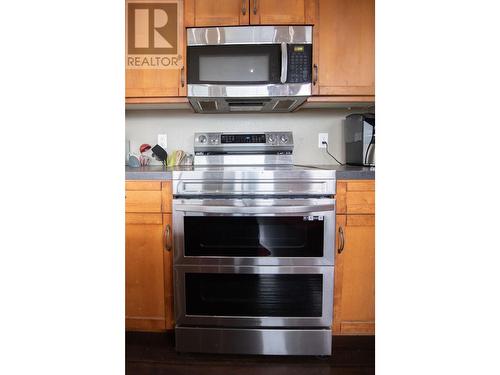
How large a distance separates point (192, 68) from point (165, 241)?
98 cm

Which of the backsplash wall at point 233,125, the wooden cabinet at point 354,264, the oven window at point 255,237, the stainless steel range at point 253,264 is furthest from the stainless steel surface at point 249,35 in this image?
the oven window at point 255,237

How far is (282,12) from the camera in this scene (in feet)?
6.50

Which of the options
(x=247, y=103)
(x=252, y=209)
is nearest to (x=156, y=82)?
(x=247, y=103)

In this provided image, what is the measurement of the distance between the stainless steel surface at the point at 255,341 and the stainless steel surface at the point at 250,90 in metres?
1.27

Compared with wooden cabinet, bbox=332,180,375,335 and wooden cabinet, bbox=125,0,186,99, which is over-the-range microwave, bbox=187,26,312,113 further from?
wooden cabinet, bbox=332,180,375,335

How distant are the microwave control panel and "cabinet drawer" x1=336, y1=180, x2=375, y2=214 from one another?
648 mm

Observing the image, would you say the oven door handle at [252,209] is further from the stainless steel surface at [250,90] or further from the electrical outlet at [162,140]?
the electrical outlet at [162,140]

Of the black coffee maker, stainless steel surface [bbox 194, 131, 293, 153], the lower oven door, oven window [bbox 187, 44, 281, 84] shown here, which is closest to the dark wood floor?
the lower oven door

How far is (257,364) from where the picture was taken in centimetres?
176

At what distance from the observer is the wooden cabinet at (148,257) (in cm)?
183

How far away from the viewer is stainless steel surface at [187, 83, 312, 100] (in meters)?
1.99
